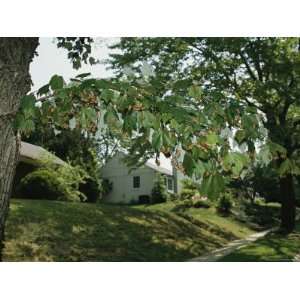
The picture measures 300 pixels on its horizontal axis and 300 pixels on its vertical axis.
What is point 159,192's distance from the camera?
26.5 metres

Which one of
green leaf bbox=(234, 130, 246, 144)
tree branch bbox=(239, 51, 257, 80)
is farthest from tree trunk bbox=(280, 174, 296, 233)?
green leaf bbox=(234, 130, 246, 144)

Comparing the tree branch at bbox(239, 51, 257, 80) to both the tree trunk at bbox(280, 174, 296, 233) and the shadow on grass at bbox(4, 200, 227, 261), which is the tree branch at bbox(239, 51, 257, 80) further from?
the shadow on grass at bbox(4, 200, 227, 261)

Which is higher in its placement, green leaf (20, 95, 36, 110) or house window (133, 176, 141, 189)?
house window (133, 176, 141, 189)

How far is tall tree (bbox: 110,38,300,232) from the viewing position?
13273 mm

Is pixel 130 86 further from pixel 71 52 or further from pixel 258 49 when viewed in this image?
pixel 258 49

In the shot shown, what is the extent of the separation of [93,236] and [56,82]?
29.6 feet

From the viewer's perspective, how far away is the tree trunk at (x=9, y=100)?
186 centimetres

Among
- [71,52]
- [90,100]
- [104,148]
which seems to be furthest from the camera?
[104,148]

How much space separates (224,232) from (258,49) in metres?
6.94

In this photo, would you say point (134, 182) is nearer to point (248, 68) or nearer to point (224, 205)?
point (224, 205)

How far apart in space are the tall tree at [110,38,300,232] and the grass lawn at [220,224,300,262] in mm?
2199

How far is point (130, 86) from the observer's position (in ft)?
5.35

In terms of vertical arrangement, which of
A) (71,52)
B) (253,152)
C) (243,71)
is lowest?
(253,152)

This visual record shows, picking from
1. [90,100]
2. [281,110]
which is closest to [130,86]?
[90,100]
